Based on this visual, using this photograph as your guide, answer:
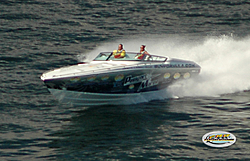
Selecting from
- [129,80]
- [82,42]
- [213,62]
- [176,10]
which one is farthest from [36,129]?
[176,10]

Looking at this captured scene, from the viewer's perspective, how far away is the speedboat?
16969 millimetres

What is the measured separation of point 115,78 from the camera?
17672mm

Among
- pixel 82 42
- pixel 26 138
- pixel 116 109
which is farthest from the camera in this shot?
pixel 82 42

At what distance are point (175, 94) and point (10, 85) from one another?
8320mm

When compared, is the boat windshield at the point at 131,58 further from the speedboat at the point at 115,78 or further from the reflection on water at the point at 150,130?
the reflection on water at the point at 150,130

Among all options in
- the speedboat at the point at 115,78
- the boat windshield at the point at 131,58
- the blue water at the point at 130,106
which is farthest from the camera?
the boat windshield at the point at 131,58

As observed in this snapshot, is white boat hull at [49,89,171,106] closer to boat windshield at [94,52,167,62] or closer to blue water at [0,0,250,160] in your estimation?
blue water at [0,0,250,160]

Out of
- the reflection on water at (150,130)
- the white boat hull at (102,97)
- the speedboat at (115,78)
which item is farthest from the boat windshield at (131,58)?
the reflection on water at (150,130)

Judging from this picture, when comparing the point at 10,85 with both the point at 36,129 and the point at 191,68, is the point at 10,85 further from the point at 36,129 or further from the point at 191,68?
the point at 191,68

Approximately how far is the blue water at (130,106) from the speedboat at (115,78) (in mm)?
555

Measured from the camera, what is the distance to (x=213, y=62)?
2248cm

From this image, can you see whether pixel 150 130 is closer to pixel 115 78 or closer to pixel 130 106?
pixel 130 106

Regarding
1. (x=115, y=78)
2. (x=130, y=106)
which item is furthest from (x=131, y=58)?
(x=130, y=106)

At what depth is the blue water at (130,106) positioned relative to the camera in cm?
1470
